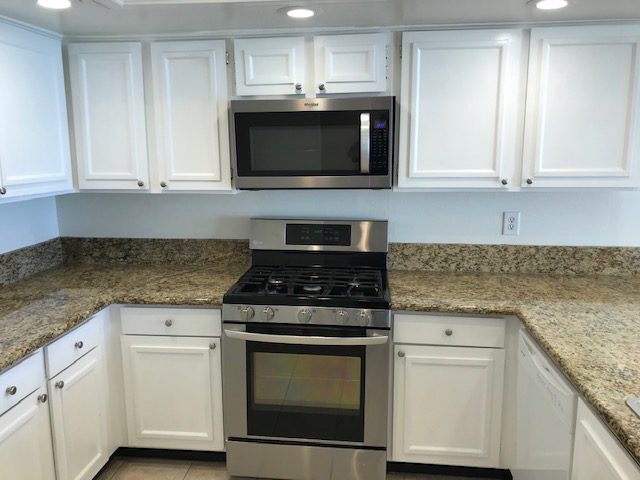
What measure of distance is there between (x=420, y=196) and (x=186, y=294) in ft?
4.11

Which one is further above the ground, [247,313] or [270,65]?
[270,65]

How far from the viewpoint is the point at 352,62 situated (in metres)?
2.20

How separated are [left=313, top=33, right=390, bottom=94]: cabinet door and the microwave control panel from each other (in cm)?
15

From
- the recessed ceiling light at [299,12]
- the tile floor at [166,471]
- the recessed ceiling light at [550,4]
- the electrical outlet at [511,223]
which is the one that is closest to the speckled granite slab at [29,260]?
the tile floor at [166,471]

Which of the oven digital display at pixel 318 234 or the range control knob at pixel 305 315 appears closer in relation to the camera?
the range control knob at pixel 305 315

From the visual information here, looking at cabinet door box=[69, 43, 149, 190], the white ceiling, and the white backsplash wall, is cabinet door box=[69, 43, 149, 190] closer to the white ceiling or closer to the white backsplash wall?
the white ceiling

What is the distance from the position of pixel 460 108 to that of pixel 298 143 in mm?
720

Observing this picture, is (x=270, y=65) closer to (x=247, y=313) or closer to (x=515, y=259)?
(x=247, y=313)

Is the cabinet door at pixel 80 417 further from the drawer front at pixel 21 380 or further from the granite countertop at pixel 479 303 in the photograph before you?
the granite countertop at pixel 479 303

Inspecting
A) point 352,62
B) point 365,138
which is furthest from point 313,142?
point 352,62

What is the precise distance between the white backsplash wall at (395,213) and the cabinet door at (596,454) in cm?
131

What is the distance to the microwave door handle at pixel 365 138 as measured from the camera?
2.16 metres

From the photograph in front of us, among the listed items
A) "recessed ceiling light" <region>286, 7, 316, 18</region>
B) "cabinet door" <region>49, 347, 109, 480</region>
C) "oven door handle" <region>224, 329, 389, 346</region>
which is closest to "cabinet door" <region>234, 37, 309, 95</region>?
"recessed ceiling light" <region>286, 7, 316, 18</region>

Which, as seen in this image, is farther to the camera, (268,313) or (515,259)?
(515,259)
